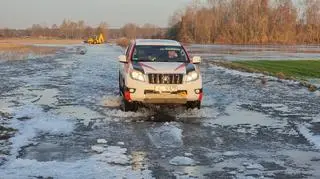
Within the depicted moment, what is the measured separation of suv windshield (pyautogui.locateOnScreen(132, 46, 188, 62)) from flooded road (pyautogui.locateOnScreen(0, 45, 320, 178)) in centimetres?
139

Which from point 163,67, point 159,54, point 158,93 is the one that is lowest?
point 158,93

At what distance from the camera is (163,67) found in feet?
40.9

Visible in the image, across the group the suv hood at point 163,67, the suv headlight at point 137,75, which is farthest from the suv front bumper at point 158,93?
the suv hood at point 163,67

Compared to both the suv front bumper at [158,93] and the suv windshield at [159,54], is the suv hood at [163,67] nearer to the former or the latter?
the suv front bumper at [158,93]

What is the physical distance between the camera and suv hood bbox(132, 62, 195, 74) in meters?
12.4

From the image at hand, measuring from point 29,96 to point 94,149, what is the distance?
24.9 feet

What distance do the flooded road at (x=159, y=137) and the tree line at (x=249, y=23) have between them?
9746 cm

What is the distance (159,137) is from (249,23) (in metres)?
105

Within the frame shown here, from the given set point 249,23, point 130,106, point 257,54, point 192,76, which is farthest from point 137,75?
point 249,23

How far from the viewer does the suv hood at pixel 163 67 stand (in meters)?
12.4

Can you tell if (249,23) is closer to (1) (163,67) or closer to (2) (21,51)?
(2) (21,51)

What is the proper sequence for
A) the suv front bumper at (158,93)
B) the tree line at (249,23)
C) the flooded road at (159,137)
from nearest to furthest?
the flooded road at (159,137) → the suv front bumper at (158,93) → the tree line at (249,23)

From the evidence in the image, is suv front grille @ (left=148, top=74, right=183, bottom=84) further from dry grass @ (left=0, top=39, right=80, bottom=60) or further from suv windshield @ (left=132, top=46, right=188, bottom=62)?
dry grass @ (left=0, top=39, right=80, bottom=60)

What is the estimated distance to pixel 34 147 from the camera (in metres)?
8.48
